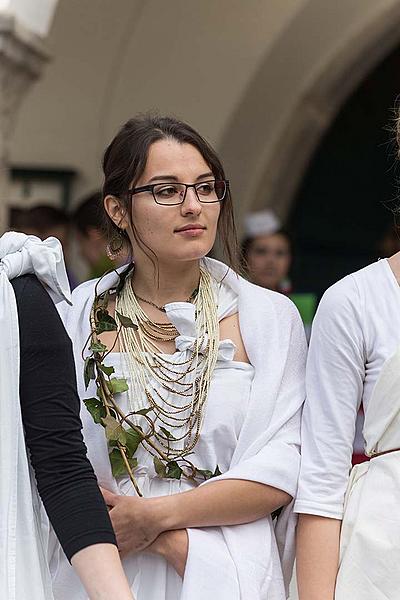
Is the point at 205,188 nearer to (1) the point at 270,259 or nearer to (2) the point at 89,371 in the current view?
(2) the point at 89,371

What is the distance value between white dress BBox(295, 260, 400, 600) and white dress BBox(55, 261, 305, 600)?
8 cm

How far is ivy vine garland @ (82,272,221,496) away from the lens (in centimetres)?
297

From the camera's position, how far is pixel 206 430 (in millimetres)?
2977

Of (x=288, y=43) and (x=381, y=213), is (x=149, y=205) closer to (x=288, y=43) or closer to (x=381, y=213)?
(x=288, y=43)

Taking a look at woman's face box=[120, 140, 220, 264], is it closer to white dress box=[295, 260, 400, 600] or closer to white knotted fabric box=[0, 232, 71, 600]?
white dress box=[295, 260, 400, 600]

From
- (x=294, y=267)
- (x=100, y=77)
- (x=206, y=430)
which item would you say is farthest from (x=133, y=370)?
(x=294, y=267)

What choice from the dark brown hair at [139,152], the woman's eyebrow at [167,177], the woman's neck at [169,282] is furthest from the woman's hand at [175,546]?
the woman's eyebrow at [167,177]

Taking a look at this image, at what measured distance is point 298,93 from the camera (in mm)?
8062

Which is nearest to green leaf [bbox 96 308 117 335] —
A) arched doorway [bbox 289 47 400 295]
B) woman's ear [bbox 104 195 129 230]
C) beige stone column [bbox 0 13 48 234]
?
woman's ear [bbox 104 195 129 230]

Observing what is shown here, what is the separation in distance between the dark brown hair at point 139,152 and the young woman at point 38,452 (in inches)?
26.3

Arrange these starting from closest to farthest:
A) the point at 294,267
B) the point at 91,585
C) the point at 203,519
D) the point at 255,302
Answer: the point at 91,585 → the point at 203,519 → the point at 255,302 → the point at 294,267

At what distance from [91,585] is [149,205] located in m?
0.98

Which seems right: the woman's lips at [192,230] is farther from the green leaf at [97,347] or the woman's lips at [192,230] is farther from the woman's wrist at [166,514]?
the woman's wrist at [166,514]

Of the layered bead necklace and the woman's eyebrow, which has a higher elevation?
the woman's eyebrow
